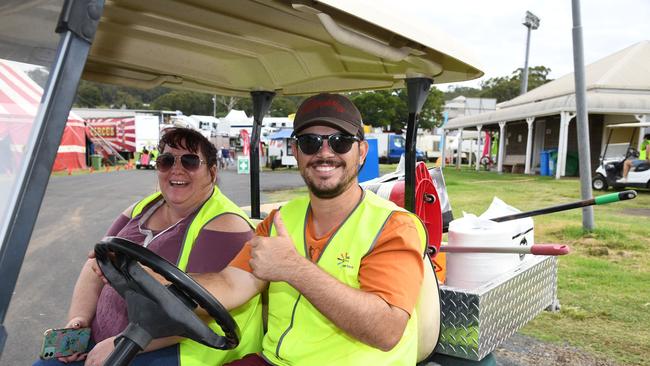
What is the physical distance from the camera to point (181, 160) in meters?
2.27

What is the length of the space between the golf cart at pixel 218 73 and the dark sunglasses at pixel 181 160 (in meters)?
0.53

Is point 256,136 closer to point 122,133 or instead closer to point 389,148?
point 122,133

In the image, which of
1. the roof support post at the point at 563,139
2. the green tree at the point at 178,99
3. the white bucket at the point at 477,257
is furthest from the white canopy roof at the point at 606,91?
the white bucket at the point at 477,257

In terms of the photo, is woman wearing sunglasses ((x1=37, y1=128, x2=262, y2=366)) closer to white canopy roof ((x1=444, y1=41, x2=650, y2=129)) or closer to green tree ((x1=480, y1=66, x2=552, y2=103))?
white canopy roof ((x1=444, y1=41, x2=650, y2=129))

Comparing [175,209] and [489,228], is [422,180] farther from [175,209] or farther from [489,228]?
[175,209]

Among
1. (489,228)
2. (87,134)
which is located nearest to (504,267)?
(489,228)

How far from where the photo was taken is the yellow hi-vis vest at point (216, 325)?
6.25ft

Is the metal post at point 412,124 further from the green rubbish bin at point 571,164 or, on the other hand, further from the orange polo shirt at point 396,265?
the green rubbish bin at point 571,164

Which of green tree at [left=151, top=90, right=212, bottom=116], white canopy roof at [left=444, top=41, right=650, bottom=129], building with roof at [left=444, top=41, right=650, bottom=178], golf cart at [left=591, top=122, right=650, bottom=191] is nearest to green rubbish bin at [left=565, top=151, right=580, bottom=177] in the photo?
building with roof at [left=444, top=41, right=650, bottom=178]

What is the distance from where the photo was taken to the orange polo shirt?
157cm

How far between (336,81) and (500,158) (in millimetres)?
21455

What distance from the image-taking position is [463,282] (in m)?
2.55

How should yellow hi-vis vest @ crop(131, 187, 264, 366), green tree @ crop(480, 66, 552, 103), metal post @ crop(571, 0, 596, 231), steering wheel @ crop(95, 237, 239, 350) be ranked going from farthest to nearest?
green tree @ crop(480, 66, 552, 103) < metal post @ crop(571, 0, 596, 231) < yellow hi-vis vest @ crop(131, 187, 264, 366) < steering wheel @ crop(95, 237, 239, 350)

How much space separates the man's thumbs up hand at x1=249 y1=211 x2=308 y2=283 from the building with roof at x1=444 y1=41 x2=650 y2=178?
17.9 m
